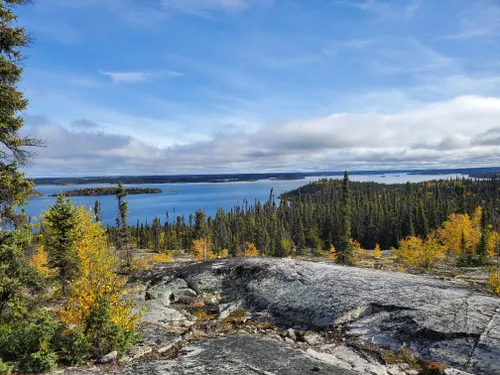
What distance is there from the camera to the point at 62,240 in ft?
82.1

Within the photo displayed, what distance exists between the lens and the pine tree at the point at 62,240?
969 inches

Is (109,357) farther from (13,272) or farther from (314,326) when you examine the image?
(314,326)

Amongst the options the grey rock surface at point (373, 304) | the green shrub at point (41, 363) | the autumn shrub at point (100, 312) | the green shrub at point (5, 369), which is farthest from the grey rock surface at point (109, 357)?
the grey rock surface at point (373, 304)

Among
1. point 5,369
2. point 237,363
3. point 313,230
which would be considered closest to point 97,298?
point 5,369

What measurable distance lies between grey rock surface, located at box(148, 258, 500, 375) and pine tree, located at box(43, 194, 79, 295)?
6.87m

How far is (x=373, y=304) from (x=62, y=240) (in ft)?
77.1

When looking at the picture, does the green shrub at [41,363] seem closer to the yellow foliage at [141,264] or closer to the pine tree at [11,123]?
the pine tree at [11,123]

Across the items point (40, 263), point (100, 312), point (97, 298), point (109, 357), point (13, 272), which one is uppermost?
point (13, 272)

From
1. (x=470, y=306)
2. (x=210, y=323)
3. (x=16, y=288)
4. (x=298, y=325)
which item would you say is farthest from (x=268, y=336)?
(x=16, y=288)

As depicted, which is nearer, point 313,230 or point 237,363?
point 237,363

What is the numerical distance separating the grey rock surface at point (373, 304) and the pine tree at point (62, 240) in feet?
22.5

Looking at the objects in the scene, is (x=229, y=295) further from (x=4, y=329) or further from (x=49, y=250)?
(x=49, y=250)

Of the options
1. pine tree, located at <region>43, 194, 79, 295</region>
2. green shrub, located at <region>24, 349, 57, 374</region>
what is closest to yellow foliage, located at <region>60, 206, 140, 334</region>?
green shrub, located at <region>24, 349, 57, 374</region>

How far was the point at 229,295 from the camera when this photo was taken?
2267 centimetres
